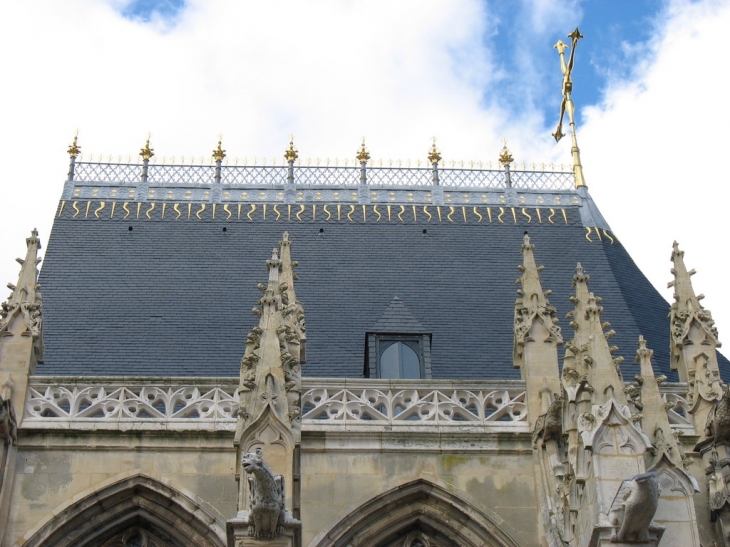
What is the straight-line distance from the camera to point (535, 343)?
1426 cm

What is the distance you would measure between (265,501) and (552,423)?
3.44 m

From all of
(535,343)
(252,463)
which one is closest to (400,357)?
(535,343)

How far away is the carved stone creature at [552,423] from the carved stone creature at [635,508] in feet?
6.90

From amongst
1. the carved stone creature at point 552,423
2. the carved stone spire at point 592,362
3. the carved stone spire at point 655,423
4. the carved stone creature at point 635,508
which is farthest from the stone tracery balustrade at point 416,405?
the carved stone creature at point 635,508

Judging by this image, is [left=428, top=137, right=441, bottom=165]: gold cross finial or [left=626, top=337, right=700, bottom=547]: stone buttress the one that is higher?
[left=428, top=137, right=441, bottom=165]: gold cross finial

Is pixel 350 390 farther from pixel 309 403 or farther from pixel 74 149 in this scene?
pixel 74 149

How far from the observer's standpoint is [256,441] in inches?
467

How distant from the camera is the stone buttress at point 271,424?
10.7 m

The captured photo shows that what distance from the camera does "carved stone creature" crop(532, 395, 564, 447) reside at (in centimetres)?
1274

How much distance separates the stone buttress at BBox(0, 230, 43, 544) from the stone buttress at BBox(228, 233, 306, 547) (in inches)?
96.4

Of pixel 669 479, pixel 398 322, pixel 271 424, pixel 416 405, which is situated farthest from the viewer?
pixel 398 322

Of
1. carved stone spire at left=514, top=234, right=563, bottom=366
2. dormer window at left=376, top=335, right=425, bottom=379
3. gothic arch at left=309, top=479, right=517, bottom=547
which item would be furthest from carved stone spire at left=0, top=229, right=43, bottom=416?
carved stone spire at left=514, top=234, right=563, bottom=366

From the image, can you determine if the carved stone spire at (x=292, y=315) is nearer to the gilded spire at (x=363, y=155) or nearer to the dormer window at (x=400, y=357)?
the dormer window at (x=400, y=357)

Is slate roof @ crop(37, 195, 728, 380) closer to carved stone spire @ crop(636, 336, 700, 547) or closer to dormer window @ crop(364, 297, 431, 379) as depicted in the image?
dormer window @ crop(364, 297, 431, 379)
